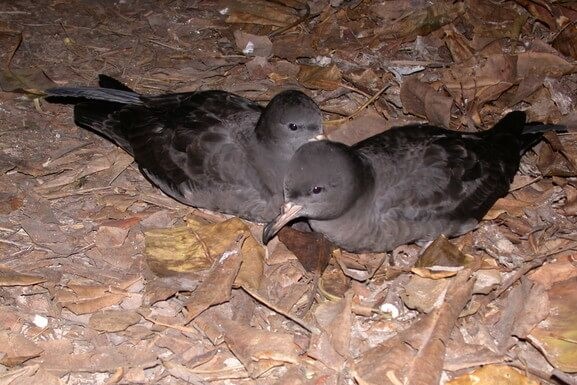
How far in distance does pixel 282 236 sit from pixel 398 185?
876 millimetres

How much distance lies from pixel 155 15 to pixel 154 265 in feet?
12.1

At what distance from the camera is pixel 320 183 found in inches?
188

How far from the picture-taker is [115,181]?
585 centimetres

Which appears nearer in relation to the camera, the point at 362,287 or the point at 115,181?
the point at 362,287

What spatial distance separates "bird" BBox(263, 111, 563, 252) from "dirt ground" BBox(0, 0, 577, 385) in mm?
196

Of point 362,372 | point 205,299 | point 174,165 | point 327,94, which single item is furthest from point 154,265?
point 327,94

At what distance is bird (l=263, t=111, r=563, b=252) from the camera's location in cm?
481

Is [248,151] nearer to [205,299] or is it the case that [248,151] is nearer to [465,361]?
[205,299]

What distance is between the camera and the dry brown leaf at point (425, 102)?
6305 millimetres

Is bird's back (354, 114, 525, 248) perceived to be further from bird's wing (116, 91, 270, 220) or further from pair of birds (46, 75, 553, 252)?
bird's wing (116, 91, 270, 220)

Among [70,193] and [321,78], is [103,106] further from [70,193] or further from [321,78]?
[321,78]

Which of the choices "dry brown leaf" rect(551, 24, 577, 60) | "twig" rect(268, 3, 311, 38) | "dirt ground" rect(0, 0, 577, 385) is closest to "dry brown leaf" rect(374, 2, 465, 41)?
"dirt ground" rect(0, 0, 577, 385)

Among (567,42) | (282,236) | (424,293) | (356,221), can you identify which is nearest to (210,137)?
(282,236)

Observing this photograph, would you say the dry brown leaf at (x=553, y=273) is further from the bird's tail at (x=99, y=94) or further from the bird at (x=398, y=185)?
the bird's tail at (x=99, y=94)
